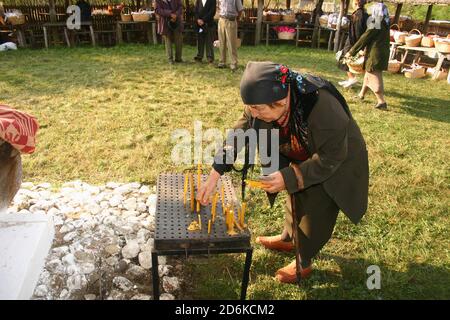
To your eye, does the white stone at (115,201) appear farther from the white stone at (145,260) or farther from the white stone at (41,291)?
the white stone at (41,291)

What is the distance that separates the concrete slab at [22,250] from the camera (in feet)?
7.99

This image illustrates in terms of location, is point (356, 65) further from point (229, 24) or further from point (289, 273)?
point (289, 273)

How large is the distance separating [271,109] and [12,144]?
156 cm

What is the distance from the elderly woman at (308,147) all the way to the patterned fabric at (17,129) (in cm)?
113

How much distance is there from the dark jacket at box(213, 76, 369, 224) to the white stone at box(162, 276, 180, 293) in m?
0.98

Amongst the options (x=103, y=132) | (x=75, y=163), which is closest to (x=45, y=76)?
(x=103, y=132)

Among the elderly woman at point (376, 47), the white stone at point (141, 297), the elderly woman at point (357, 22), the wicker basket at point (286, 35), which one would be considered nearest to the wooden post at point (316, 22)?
the wicker basket at point (286, 35)

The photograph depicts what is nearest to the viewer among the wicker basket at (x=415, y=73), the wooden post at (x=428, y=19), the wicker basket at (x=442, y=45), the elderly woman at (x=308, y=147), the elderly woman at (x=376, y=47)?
the elderly woman at (x=308, y=147)

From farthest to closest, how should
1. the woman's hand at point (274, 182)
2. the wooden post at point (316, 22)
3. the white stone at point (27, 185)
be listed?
the wooden post at point (316, 22), the white stone at point (27, 185), the woman's hand at point (274, 182)

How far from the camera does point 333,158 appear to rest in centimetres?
229

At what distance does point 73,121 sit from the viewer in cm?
582

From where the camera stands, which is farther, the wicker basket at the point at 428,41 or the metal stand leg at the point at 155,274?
the wicker basket at the point at 428,41

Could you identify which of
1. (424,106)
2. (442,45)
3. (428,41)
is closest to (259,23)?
(428,41)

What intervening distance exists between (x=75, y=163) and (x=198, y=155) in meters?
1.52
